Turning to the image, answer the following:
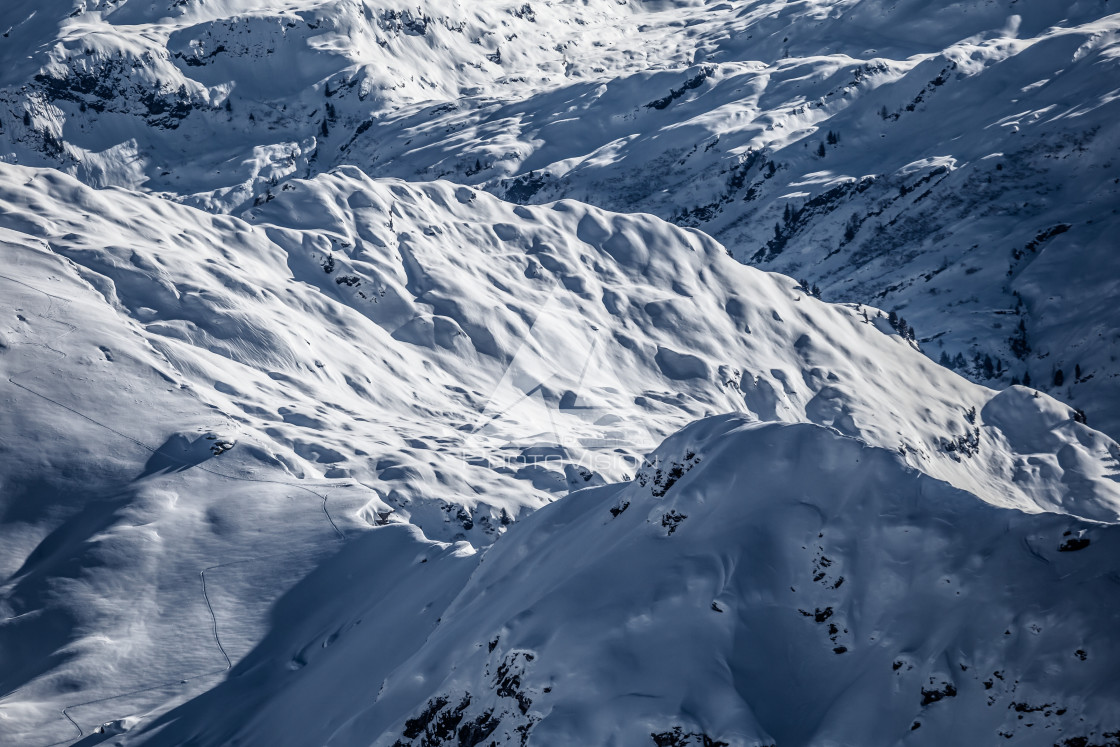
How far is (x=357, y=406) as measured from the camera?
50.8 m

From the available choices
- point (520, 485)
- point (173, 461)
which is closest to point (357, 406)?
point (520, 485)

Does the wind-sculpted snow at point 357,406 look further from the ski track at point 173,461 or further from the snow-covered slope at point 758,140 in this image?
the snow-covered slope at point 758,140

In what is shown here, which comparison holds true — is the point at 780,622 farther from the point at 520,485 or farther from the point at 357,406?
the point at 357,406

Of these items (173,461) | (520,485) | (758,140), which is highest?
(173,461)

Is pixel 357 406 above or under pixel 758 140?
above

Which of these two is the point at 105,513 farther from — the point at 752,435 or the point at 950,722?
the point at 950,722

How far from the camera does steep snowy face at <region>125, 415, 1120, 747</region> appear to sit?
17562 millimetres

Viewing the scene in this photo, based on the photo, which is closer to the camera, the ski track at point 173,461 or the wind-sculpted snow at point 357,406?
the ski track at point 173,461

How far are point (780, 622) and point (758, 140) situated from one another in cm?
16579

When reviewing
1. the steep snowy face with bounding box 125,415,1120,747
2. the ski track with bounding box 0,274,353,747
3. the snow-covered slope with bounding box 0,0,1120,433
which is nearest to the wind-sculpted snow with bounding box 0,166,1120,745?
the ski track with bounding box 0,274,353,747

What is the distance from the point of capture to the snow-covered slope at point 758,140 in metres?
138

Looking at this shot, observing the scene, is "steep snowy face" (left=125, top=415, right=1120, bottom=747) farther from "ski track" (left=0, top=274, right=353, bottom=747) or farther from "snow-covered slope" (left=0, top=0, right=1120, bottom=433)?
"snow-covered slope" (left=0, top=0, right=1120, bottom=433)

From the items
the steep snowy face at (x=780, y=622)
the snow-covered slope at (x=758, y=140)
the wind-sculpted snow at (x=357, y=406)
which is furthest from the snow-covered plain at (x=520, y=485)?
the snow-covered slope at (x=758, y=140)

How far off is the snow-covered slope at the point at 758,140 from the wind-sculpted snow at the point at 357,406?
61437mm
